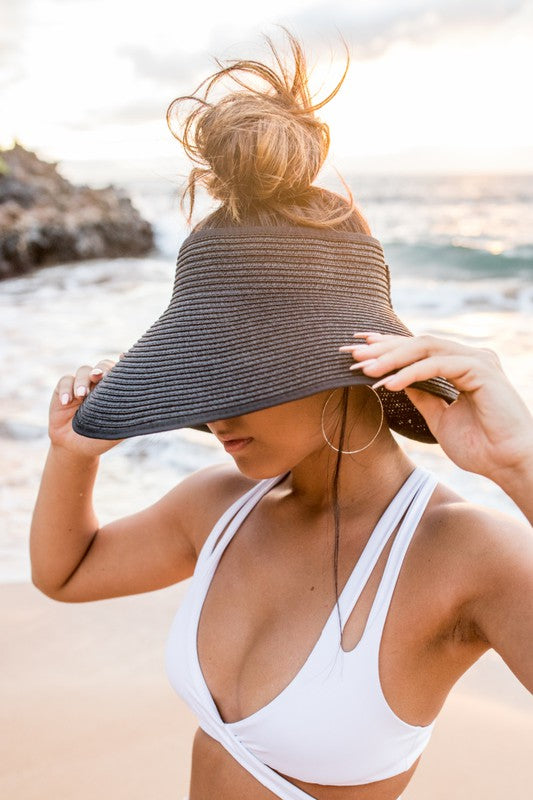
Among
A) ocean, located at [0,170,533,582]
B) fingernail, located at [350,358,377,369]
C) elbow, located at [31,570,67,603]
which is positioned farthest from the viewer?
ocean, located at [0,170,533,582]

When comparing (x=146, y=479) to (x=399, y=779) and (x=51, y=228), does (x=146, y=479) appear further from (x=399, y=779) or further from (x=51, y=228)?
(x=51, y=228)

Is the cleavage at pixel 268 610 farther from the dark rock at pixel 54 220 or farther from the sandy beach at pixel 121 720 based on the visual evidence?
the dark rock at pixel 54 220

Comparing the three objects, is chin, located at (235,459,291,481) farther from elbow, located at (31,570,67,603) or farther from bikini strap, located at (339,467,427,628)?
elbow, located at (31,570,67,603)

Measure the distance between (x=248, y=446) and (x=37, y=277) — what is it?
16501 millimetres

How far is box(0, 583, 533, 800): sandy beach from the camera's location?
2816 mm

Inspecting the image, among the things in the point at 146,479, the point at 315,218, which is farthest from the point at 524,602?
the point at 146,479

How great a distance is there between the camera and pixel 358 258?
1.62 meters

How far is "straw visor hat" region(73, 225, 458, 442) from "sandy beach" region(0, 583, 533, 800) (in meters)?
1.79

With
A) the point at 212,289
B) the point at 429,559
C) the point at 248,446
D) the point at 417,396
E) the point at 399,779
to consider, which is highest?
the point at 212,289

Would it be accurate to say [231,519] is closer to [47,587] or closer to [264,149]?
[47,587]

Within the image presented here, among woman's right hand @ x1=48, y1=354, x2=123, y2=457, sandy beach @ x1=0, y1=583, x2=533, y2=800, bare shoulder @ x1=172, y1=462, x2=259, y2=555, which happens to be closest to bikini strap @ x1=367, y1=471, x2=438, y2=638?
bare shoulder @ x1=172, y1=462, x2=259, y2=555

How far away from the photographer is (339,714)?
154 cm

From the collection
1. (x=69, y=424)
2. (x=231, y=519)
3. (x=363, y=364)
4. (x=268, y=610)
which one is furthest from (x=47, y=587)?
(x=363, y=364)

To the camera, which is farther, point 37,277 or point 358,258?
point 37,277
